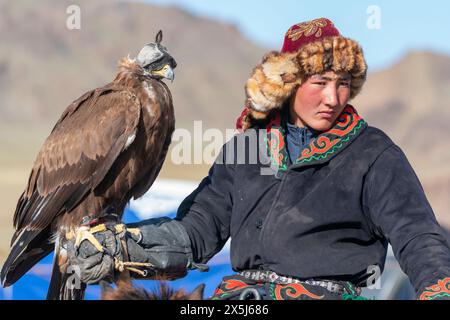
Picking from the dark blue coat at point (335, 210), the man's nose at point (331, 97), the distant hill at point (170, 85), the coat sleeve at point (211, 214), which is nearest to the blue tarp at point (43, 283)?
the coat sleeve at point (211, 214)

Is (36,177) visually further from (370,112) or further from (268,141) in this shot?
(370,112)

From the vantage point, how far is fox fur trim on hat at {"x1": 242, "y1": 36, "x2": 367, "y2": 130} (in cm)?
328

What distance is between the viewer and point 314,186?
323cm

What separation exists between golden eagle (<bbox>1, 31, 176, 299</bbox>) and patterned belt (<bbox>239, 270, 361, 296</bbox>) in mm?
1155

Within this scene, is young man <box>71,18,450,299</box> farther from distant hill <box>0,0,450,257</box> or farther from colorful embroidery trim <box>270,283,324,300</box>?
distant hill <box>0,0,450,257</box>

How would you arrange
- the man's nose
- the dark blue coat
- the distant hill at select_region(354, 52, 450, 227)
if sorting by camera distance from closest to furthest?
the dark blue coat → the man's nose → the distant hill at select_region(354, 52, 450, 227)

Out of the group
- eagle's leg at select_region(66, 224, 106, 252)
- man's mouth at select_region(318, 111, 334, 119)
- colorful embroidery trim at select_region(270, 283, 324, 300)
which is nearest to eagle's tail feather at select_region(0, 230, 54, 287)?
eagle's leg at select_region(66, 224, 106, 252)

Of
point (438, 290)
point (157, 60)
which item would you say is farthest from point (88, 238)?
point (438, 290)

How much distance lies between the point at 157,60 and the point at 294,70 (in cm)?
105

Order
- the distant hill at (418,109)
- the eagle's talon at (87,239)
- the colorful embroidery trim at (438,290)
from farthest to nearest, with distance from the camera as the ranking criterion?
the distant hill at (418,109) → the eagle's talon at (87,239) → the colorful embroidery trim at (438,290)

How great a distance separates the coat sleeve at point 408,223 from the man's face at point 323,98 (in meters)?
0.25

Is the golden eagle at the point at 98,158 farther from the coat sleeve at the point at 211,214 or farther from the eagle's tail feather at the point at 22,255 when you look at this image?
the coat sleeve at the point at 211,214

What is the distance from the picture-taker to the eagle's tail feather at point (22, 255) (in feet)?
13.7

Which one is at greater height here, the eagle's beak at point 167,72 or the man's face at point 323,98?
the eagle's beak at point 167,72
